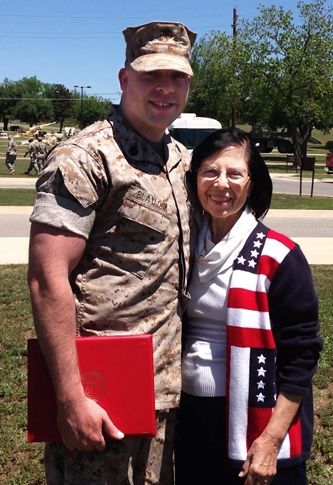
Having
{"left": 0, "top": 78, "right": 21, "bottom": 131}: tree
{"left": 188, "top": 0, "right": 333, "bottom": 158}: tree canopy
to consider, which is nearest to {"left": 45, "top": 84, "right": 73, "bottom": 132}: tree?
{"left": 0, "top": 78, "right": 21, "bottom": 131}: tree

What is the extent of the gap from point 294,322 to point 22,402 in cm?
273

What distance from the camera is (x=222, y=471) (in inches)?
86.0

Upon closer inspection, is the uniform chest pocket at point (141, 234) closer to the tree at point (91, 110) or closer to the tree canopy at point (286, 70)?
the tree canopy at point (286, 70)

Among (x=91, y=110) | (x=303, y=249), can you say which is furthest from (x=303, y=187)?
(x=91, y=110)

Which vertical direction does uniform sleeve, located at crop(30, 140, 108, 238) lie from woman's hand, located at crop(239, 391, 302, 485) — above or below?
above

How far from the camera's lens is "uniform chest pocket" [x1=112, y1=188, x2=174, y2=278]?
6.64ft

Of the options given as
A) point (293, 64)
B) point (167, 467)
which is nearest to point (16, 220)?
point (167, 467)

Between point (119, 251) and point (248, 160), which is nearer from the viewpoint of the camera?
point (119, 251)

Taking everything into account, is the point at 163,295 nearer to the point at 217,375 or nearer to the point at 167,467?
the point at 217,375

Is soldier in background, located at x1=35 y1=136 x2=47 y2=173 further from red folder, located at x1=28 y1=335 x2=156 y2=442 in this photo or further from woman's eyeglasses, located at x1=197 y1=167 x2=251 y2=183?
red folder, located at x1=28 y1=335 x2=156 y2=442

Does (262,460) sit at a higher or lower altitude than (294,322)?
lower

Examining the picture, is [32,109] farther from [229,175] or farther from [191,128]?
[229,175]

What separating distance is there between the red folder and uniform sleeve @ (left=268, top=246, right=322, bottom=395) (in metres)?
0.42

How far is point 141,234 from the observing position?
80.9 inches
